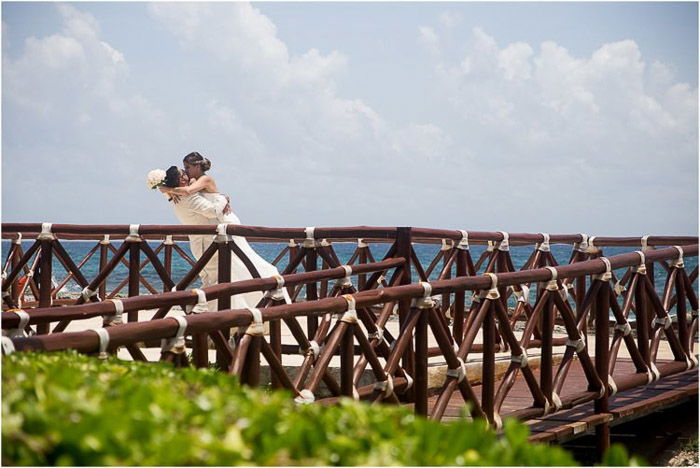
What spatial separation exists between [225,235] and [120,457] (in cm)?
545

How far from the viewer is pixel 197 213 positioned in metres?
8.55

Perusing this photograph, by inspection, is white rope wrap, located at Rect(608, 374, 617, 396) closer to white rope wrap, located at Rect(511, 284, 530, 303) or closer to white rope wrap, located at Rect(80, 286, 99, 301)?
white rope wrap, located at Rect(511, 284, 530, 303)

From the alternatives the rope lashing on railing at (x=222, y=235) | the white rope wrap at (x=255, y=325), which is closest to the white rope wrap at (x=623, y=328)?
the rope lashing on railing at (x=222, y=235)

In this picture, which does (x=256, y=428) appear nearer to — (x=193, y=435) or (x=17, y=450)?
(x=193, y=435)

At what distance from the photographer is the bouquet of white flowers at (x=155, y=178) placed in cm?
855

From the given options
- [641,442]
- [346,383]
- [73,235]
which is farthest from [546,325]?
[73,235]

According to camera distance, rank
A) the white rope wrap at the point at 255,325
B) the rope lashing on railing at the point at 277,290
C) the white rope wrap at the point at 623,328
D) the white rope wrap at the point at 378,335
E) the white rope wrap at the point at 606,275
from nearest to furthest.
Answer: the white rope wrap at the point at 255,325, the rope lashing on railing at the point at 277,290, the white rope wrap at the point at 378,335, the white rope wrap at the point at 606,275, the white rope wrap at the point at 623,328

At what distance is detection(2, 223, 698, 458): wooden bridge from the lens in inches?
171

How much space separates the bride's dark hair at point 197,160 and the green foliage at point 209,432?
6.46 metres

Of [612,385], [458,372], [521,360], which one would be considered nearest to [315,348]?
[458,372]

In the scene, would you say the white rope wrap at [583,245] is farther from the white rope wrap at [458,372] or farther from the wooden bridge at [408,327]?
the white rope wrap at [458,372]

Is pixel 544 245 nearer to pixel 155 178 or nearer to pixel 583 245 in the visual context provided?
pixel 583 245

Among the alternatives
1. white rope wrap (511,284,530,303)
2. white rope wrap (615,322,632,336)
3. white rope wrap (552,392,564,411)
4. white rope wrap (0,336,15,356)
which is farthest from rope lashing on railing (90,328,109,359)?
white rope wrap (511,284,530,303)

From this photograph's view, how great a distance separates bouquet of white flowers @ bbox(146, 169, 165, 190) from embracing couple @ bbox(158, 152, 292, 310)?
0.03 m
